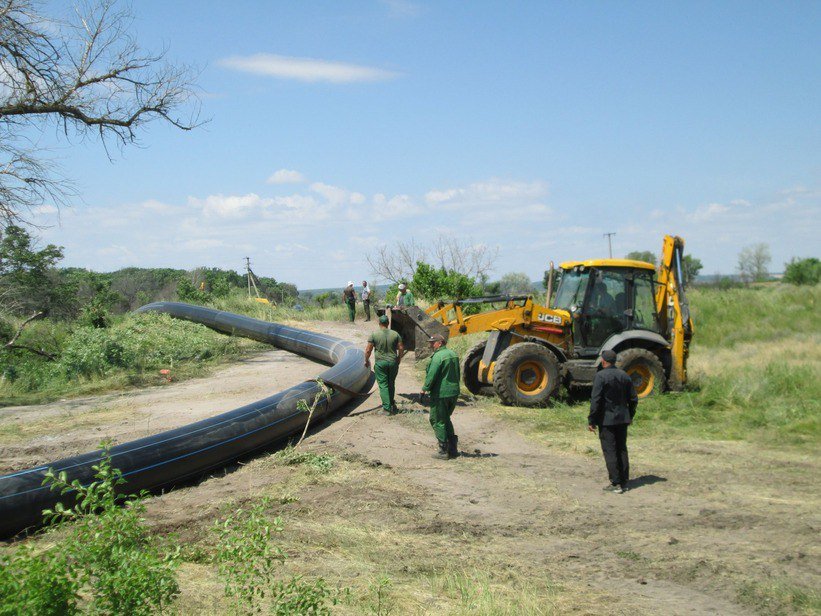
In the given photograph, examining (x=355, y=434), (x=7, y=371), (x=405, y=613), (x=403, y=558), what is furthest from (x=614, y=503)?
(x=7, y=371)

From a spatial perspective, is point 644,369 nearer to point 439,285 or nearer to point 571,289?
point 571,289

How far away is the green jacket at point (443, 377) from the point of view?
9164 millimetres

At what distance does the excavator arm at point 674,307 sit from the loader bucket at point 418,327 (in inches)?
162

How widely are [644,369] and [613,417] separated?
4785 mm

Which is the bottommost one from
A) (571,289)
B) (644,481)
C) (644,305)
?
(644,481)

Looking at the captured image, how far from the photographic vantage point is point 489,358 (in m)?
12.8

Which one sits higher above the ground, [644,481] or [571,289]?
[571,289]

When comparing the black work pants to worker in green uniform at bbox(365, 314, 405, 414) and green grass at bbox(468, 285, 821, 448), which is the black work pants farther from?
worker in green uniform at bbox(365, 314, 405, 414)

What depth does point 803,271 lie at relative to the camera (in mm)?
41344

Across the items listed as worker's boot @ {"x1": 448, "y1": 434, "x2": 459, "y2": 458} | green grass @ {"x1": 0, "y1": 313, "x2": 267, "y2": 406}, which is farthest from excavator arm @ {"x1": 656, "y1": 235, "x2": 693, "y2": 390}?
green grass @ {"x1": 0, "y1": 313, "x2": 267, "y2": 406}

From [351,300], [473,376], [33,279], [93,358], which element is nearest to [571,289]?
[473,376]

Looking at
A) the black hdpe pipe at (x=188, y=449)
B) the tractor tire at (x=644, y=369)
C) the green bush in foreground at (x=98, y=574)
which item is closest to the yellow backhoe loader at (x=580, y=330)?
the tractor tire at (x=644, y=369)

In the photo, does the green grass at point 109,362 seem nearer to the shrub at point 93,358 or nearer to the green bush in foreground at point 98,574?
the shrub at point 93,358

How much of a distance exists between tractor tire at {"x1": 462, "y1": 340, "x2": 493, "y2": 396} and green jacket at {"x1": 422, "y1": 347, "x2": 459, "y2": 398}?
4058mm
